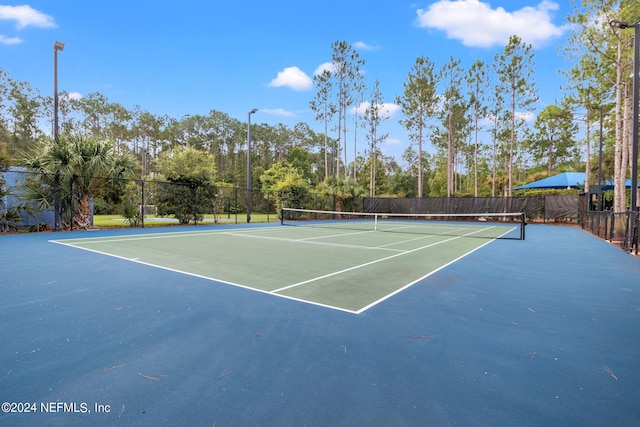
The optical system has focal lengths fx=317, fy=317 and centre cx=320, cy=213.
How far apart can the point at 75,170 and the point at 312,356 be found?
15.0 metres

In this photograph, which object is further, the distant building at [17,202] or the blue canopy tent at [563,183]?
the blue canopy tent at [563,183]

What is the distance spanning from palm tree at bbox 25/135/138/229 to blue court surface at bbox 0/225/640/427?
1038cm

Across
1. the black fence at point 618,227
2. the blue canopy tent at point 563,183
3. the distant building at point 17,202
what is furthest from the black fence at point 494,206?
the distant building at point 17,202

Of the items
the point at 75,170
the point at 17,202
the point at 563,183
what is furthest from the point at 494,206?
the point at 17,202

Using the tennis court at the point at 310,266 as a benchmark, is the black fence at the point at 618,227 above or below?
above

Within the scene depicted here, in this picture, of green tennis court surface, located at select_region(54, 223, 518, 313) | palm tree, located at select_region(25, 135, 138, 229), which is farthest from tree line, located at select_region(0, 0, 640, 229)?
green tennis court surface, located at select_region(54, 223, 518, 313)

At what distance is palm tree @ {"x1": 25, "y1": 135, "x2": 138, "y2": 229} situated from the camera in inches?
503

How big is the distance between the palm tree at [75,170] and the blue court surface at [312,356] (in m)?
10.4

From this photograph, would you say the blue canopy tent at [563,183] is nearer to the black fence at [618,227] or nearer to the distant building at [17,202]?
the black fence at [618,227]

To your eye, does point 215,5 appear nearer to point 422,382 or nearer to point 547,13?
point 547,13

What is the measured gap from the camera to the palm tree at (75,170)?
12.8 m

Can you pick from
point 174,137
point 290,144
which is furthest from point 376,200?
point 174,137

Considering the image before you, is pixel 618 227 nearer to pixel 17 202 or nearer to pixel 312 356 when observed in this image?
pixel 312 356

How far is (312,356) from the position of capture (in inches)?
99.1
